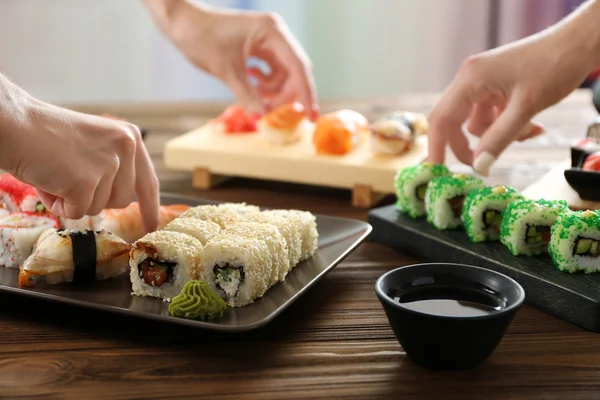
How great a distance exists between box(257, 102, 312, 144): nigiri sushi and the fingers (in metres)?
0.72

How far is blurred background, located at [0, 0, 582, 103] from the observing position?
170 inches

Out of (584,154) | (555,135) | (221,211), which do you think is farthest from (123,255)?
(555,135)

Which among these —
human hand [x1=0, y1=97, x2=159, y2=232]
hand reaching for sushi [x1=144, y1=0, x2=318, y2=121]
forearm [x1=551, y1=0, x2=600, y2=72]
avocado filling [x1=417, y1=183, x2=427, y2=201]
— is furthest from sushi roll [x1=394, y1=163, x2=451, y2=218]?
hand reaching for sushi [x1=144, y1=0, x2=318, y2=121]

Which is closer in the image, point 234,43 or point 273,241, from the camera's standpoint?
point 273,241

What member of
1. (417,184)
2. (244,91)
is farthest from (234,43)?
(417,184)

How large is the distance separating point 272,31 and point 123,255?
111 centimetres

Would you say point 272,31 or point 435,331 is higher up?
point 272,31

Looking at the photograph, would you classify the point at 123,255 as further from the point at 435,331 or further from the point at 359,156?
the point at 359,156

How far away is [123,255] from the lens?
1465mm

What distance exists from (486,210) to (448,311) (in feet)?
1.45

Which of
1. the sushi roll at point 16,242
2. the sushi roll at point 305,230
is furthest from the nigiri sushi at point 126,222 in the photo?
the sushi roll at point 305,230

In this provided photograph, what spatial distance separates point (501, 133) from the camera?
1714 millimetres

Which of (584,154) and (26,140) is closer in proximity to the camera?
(26,140)

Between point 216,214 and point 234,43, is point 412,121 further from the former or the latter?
point 216,214
